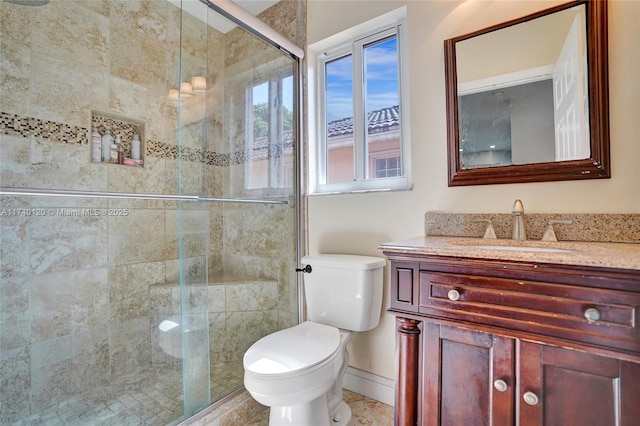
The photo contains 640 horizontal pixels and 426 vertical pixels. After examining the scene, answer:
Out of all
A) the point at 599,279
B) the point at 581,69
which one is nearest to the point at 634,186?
the point at 581,69

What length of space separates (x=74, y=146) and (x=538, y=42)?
237cm

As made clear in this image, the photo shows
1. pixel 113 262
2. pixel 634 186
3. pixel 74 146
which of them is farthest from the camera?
pixel 113 262

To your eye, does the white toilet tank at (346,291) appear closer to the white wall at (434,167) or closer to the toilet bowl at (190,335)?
the white wall at (434,167)

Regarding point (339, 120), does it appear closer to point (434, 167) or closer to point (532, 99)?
point (434, 167)

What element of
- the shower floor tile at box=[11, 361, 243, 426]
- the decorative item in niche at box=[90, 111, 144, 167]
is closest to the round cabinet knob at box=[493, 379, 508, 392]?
the shower floor tile at box=[11, 361, 243, 426]

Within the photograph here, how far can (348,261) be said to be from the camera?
5.02 feet

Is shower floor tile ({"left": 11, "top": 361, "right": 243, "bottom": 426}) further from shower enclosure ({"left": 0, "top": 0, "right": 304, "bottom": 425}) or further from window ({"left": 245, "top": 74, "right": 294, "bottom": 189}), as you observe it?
window ({"left": 245, "top": 74, "right": 294, "bottom": 189})

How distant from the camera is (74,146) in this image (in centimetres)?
175

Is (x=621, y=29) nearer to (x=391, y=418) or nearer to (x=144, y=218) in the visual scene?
(x=391, y=418)

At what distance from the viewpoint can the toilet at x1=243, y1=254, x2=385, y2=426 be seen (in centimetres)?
110

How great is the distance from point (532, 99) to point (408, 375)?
1.18m

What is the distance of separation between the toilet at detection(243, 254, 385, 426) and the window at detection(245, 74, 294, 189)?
0.63 m

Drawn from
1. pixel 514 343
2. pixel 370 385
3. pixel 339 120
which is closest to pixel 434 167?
pixel 339 120

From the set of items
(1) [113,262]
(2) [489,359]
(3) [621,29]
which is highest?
(3) [621,29]
